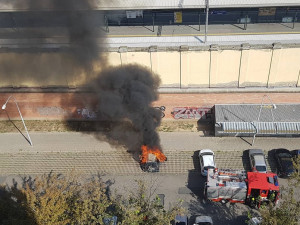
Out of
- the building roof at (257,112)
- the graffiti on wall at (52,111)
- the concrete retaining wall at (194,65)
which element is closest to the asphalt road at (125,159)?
the building roof at (257,112)

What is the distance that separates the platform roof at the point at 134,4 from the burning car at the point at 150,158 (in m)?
11.3

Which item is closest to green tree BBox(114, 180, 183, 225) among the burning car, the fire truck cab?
Answer: the burning car

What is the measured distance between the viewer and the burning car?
2484 cm

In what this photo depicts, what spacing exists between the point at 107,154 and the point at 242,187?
34.5ft

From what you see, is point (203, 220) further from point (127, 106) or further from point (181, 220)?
point (127, 106)

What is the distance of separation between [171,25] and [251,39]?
6774 mm

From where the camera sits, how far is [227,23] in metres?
29.0

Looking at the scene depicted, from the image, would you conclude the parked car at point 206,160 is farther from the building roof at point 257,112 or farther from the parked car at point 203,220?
the parked car at point 203,220

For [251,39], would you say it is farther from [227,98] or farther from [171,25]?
[171,25]

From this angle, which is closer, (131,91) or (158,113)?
(131,91)

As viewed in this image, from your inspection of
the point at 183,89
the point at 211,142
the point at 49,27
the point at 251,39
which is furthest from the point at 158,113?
the point at 49,27

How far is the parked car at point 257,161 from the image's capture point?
24.0 metres

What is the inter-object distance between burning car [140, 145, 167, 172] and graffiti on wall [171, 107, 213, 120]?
4.33 metres

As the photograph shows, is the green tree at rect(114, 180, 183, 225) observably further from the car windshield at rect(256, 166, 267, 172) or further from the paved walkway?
the car windshield at rect(256, 166, 267, 172)
